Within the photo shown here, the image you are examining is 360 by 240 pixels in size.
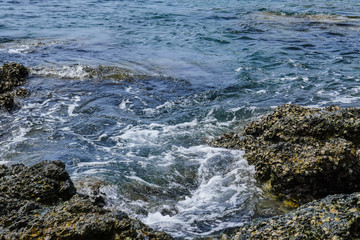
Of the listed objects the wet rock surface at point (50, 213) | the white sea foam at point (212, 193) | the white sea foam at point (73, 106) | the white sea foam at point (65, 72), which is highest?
the wet rock surface at point (50, 213)

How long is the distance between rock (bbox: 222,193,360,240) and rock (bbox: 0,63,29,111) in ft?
27.7

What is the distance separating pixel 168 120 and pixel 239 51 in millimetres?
8164

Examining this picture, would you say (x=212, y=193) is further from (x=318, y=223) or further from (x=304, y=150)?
(x=318, y=223)

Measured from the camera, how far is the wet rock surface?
370 centimetres

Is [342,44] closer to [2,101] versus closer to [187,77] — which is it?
[187,77]

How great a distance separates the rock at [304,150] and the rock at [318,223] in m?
1.65

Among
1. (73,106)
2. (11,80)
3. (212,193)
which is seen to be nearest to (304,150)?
(212,193)

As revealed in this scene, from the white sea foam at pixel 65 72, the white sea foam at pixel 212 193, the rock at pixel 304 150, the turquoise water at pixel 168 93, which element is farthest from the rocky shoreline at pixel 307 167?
the white sea foam at pixel 65 72

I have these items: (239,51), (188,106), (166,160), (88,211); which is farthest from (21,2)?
(88,211)

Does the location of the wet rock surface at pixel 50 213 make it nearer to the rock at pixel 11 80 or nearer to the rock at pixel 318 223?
the rock at pixel 318 223

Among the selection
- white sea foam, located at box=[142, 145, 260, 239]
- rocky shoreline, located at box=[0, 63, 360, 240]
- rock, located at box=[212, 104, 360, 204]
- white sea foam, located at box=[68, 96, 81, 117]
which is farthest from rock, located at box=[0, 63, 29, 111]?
rock, located at box=[212, 104, 360, 204]

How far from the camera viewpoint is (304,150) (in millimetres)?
6211

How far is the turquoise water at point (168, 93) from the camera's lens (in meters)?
6.42

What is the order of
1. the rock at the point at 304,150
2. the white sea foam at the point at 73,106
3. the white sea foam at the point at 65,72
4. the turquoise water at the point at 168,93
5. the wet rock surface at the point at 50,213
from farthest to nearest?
the white sea foam at the point at 65,72 < the white sea foam at the point at 73,106 < the turquoise water at the point at 168,93 < the rock at the point at 304,150 < the wet rock surface at the point at 50,213
